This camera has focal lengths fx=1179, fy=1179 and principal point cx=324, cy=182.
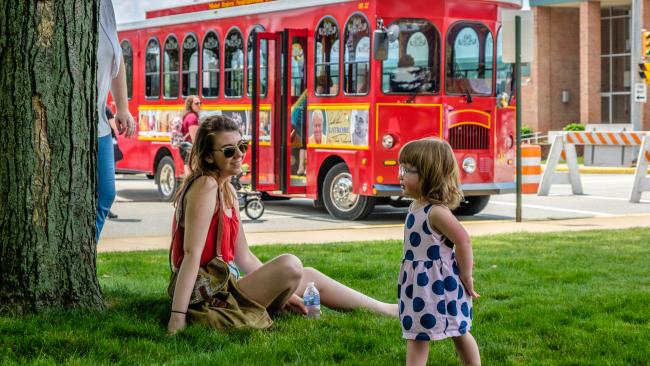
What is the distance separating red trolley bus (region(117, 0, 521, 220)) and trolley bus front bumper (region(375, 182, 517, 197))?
2 cm

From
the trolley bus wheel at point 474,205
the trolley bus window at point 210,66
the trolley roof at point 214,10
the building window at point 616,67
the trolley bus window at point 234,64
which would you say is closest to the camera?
the trolley bus wheel at point 474,205

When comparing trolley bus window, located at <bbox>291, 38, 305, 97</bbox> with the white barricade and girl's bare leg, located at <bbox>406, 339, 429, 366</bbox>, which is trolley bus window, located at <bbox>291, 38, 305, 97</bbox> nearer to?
the white barricade

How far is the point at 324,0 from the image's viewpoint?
16.5 m

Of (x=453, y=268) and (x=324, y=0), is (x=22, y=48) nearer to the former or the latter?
(x=453, y=268)

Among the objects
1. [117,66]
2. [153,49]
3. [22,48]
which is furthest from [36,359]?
[153,49]

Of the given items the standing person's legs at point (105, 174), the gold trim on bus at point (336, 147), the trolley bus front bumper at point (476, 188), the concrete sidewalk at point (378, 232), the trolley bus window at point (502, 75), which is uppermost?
the trolley bus window at point (502, 75)

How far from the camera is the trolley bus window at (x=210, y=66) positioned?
19156 mm

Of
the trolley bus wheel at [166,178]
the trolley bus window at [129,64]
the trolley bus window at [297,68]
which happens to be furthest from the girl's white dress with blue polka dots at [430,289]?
the trolley bus window at [129,64]

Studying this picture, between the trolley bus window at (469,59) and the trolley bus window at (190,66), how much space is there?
5.34 metres

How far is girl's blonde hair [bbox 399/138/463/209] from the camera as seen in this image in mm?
5090

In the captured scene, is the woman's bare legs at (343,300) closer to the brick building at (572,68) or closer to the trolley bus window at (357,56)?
the trolley bus window at (357,56)

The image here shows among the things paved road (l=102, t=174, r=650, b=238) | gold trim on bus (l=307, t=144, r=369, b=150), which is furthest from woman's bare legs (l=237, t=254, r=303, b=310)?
gold trim on bus (l=307, t=144, r=369, b=150)

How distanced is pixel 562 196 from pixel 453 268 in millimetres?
16331

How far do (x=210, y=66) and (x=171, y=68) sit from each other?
1517 millimetres
